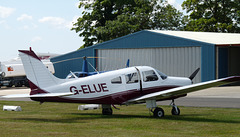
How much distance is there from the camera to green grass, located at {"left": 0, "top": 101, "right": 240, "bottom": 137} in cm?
1304

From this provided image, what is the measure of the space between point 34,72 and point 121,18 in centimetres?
5596

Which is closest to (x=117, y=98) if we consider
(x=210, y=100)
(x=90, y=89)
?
(x=90, y=89)

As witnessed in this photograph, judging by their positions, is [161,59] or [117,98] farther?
[161,59]

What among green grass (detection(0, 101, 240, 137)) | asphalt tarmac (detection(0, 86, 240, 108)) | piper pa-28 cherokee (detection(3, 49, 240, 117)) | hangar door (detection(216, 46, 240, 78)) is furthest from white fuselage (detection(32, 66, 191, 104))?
hangar door (detection(216, 46, 240, 78))

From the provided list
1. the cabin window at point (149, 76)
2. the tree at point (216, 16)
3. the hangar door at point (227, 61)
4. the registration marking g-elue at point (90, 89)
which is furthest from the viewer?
the tree at point (216, 16)

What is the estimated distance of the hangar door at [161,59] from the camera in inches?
1709

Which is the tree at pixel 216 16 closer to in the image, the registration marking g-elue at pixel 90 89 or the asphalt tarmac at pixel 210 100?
the asphalt tarmac at pixel 210 100

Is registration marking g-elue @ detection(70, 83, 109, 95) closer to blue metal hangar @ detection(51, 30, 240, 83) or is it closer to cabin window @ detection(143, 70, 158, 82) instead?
cabin window @ detection(143, 70, 158, 82)

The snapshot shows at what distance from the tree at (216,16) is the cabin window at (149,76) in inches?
2115

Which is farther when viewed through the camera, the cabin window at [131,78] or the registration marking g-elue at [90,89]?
the cabin window at [131,78]

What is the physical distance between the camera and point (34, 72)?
17141mm

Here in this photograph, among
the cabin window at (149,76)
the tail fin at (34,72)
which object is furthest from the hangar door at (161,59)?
the tail fin at (34,72)

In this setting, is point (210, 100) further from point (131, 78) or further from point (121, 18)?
point (121, 18)

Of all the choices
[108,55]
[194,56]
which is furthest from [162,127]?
[108,55]
